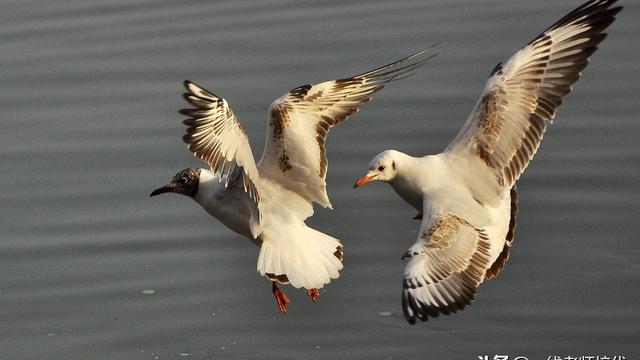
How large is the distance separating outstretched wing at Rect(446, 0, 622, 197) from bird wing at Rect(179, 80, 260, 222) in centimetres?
143

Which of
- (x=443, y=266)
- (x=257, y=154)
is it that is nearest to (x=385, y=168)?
(x=443, y=266)

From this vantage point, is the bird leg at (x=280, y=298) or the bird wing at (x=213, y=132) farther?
A: the bird leg at (x=280, y=298)

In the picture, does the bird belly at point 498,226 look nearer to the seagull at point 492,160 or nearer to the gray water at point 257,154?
the seagull at point 492,160

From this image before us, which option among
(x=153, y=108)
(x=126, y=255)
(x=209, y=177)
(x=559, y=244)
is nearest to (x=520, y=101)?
(x=559, y=244)

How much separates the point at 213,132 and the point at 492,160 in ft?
6.03

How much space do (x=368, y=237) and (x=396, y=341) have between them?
134cm

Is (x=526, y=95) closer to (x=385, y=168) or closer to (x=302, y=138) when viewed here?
(x=385, y=168)

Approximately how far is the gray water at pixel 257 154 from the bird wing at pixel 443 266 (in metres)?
0.99

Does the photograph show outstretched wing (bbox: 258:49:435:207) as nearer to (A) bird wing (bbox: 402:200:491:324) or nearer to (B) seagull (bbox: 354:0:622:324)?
(B) seagull (bbox: 354:0:622:324)

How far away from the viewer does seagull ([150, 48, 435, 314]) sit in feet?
28.6

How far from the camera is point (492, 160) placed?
365 inches

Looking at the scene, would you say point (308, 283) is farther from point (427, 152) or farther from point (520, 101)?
point (427, 152)

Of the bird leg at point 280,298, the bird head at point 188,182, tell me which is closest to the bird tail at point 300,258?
the bird leg at point 280,298

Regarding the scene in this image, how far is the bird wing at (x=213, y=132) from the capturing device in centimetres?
852
